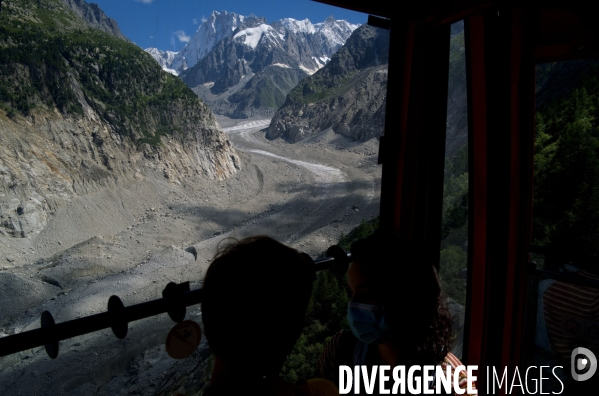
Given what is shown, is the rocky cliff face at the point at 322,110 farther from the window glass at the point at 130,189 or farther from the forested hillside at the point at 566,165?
the forested hillside at the point at 566,165

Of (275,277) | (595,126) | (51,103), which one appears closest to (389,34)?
(595,126)

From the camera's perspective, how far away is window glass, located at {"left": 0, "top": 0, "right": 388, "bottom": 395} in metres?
2.90

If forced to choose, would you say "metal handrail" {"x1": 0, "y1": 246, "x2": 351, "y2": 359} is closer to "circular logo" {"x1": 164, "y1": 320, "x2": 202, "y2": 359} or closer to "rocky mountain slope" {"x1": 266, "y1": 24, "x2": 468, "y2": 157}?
"circular logo" {"x1": 164, "y1": 320, "x2": 202, "y2": 359}

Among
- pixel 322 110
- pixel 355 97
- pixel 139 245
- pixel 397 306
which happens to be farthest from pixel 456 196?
pixel 322 110

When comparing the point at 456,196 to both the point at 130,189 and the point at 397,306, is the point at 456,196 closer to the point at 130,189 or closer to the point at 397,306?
the point at 397,306

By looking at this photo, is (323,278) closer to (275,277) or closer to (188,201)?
(275,277)

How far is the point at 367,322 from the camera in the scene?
1241 millimetres

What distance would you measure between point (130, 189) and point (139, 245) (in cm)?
499

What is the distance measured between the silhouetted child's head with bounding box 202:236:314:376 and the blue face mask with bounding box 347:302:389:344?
0.50 metres

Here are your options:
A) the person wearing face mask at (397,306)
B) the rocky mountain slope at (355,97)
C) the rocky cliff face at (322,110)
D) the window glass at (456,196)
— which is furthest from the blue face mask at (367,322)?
the rocky cliff face at (322,110)

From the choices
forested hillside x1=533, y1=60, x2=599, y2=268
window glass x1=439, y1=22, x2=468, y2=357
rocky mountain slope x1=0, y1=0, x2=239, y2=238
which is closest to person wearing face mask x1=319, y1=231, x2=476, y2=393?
window glass x1=439, y1=22, x2=468, y2=357

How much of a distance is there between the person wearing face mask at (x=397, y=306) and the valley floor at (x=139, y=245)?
0.43m

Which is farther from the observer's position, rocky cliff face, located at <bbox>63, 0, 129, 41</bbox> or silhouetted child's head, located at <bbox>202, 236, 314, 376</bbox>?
rocky cliff face, located at <bbox>63, 0, 129, 41</bbox>

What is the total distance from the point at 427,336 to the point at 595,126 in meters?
1.57
